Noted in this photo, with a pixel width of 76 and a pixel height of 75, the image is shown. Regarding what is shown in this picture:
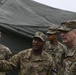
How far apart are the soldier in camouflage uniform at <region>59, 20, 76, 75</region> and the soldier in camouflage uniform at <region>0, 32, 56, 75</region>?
0.63m

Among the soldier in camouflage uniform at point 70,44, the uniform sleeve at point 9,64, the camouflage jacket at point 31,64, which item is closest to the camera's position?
the soldier in camouflage uniform at point 70,44

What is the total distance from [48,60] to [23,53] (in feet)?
1.19

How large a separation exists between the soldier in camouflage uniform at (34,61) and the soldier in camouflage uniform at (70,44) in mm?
632

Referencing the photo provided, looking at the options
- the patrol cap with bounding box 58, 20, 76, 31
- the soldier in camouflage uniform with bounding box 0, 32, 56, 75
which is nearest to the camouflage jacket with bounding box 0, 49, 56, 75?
the soldier in camouflage uniform with bounding box 0, 32, 56, 75

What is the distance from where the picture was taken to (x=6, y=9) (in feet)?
21.7

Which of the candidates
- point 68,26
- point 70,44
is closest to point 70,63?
point 70,44

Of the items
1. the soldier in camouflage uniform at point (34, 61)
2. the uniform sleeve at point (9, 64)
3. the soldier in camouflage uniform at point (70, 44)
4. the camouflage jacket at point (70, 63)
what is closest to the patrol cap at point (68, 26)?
the soldier in camouflage uniform at point (70, 44)

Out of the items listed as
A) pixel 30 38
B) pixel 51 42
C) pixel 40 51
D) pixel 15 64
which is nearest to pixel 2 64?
pixel 15 64

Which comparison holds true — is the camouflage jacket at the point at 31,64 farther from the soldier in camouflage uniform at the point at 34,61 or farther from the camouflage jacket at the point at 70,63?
the camouflage jacket at the point at 70,63

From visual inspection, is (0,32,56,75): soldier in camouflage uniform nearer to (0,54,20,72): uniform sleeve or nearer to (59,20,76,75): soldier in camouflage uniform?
(0,54,20,72): uniform sleeve

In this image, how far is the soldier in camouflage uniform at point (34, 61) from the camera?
420 cm

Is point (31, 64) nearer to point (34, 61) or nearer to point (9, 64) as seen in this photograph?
point (34, 61)

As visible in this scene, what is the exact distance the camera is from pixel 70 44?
142 inches

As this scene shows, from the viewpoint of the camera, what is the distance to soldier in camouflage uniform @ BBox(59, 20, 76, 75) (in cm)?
357
